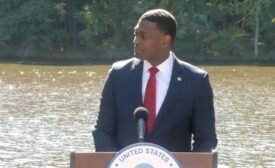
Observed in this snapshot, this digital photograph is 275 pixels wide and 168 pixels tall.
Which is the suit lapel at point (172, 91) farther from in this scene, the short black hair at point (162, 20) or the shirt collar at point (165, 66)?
the short black hair at point (162, 20)

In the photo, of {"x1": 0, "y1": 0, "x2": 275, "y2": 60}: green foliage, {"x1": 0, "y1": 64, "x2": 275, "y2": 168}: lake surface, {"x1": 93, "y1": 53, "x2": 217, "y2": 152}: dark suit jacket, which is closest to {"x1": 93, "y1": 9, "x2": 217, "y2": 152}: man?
{"x1": 93, "y1": 53, "x2": 217, "y2": 152}: dark suit jacket

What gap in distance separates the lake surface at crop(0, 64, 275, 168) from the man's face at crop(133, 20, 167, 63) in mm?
9699

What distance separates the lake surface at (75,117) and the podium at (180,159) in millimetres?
10104

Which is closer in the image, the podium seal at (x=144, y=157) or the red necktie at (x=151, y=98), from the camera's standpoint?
the podium seal at (x=144, y=157)

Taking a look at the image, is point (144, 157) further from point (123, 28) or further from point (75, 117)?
point (123, 28)

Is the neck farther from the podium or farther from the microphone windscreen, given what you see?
the podium

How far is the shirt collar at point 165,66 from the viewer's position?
4164 mm

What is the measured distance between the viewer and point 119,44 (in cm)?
5044

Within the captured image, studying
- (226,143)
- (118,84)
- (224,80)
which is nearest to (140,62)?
(118,84)

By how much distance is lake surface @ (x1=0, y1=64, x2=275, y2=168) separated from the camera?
14875 mm

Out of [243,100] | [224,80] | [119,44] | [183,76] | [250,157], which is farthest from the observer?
[119,44]

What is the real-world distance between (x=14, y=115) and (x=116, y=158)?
55.8ft

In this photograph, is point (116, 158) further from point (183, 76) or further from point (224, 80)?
point (224, 80)

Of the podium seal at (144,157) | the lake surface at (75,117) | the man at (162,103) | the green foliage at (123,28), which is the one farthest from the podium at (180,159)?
the green foliage at (123,28)
